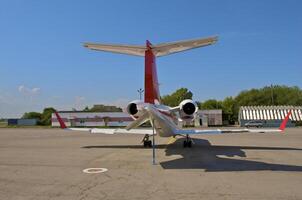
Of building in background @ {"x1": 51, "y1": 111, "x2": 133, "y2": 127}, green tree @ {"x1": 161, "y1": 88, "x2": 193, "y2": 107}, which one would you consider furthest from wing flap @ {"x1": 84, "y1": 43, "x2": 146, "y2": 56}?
green tree @ {"x1": 161, "y1": 88, "x2": 193, "y2": 107}

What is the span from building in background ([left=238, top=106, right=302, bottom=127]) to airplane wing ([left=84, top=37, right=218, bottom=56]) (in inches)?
2203

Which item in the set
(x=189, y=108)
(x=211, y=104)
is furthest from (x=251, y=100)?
(x=189, y=108)

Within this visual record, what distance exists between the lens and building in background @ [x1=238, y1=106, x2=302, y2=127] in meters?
65.7

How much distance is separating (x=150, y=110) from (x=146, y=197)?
5693 millimetres

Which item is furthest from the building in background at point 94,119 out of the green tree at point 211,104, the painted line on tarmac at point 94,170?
the painted line on tarmac at point 94,170

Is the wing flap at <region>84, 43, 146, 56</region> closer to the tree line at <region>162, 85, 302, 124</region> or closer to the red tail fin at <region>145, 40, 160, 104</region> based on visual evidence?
the red tail fin at <region>145, 40, 160, 104</region>

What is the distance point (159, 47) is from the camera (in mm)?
13836

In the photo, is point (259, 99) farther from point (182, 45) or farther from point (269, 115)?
point (182, 45)

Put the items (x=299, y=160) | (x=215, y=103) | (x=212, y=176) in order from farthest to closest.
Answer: (x=215, y=103)
(x=299, y=160)
(x=212, y=176)

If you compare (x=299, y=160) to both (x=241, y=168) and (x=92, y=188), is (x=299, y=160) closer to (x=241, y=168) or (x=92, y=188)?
(x=241, y=168)

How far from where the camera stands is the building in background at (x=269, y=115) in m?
65.7

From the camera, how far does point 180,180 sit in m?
9.57

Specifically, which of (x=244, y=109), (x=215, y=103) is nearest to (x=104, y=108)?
(x=215, y=103)

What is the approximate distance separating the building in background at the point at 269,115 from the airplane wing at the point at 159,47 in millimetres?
55949
